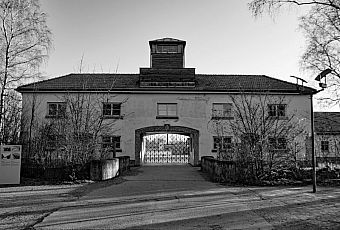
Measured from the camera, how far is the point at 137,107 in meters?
27.5

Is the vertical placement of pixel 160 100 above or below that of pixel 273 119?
above

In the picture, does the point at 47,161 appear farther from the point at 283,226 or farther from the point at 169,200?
the point at 283,226

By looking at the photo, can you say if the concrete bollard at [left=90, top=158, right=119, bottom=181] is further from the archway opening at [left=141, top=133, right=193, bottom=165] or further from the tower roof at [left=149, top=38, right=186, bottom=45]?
the tower roof at [left=149, top=38, right=186, bottom=45]

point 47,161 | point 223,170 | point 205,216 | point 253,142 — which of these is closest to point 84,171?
point 47,161

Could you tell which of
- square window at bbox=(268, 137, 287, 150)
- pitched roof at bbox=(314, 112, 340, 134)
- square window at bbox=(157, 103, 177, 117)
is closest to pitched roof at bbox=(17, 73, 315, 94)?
square window at bbox=(157, 103, 177, 117)

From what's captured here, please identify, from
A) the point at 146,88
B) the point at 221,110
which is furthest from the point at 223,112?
the point at 146,88

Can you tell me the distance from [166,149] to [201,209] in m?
23.0

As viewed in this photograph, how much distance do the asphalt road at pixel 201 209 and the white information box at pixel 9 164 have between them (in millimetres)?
4115

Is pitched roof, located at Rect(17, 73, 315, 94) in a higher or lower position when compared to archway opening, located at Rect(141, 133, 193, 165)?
higher

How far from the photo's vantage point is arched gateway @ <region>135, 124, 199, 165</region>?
2711 cm

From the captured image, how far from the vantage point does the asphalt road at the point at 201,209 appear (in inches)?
287

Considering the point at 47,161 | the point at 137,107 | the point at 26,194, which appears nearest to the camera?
the point at 26,194

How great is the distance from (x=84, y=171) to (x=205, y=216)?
338 inches

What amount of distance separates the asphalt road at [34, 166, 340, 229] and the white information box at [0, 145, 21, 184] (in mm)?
4115
